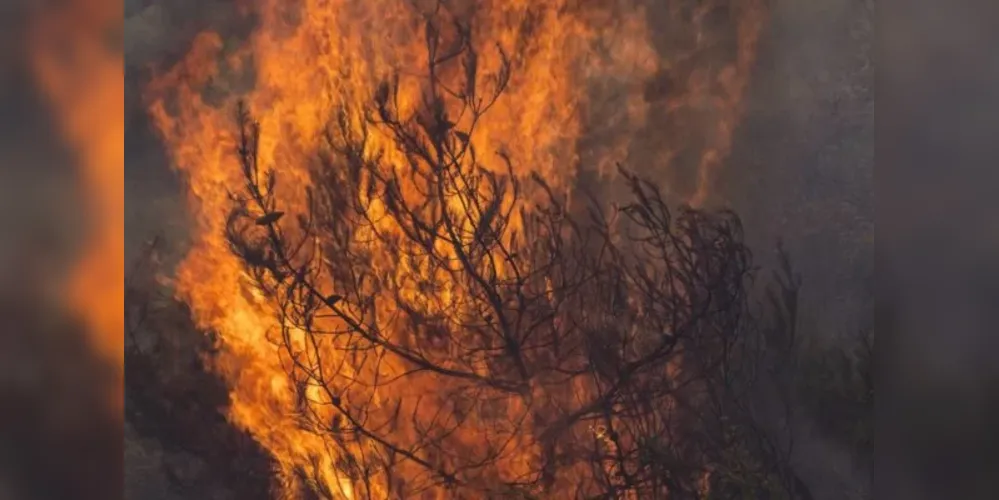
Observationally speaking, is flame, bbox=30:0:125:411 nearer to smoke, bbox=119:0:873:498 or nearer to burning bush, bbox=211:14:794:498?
smoke, bbox=119:0:873:498

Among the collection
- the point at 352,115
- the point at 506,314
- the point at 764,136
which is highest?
the point at 352,115

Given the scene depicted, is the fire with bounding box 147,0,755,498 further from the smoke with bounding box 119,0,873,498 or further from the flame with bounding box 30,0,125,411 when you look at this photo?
the flame with bounding box 30,0,125,411

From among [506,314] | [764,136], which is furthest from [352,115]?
[764,136]

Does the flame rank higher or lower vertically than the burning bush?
higher

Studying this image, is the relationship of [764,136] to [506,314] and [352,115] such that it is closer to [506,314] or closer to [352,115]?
[506,314]

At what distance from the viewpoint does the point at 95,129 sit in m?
2.03

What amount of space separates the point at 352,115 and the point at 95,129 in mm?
632

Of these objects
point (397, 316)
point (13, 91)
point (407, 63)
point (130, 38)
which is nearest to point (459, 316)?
point (397, 316)

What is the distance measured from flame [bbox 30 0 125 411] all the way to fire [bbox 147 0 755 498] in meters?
0.13

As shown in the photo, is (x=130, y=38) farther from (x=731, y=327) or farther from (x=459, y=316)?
(x=731, y=327)

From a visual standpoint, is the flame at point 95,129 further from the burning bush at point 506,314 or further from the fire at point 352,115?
the burning bush at point 506,314

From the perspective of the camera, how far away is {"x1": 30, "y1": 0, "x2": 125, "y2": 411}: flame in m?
2.01

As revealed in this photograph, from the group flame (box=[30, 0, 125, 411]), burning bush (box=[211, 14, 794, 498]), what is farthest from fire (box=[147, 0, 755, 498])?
flame (box=[30, 0, 125, 411])

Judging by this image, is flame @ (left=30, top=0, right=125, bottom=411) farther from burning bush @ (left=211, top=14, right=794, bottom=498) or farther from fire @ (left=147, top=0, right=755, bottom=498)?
burning bush @ (left=211, top=14, right=794, bottom=498)
